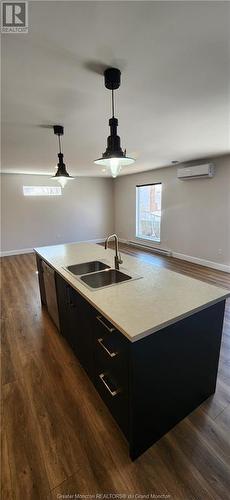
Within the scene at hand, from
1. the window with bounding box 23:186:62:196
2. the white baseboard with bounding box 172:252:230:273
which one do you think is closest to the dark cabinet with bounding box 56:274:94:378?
the white baseboard with bounding box 172:252:230:273

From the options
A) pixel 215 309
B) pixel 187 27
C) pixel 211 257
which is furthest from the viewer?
pixel 211 257

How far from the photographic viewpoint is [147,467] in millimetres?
1237

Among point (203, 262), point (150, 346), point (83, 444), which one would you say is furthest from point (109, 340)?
point (203, 262)

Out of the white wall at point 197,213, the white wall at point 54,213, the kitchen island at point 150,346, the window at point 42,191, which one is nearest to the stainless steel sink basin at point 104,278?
the kitchen island at point 150,346

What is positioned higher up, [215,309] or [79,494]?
[215,309]

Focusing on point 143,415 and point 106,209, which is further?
point 106,209

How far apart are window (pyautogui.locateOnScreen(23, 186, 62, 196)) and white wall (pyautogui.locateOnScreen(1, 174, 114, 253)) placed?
9 centimetres

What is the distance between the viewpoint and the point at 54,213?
21.6 ft

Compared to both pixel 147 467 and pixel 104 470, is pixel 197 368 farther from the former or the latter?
pixel 104 470

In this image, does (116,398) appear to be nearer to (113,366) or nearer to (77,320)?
(113,366)

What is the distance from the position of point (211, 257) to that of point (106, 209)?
13.5 feet

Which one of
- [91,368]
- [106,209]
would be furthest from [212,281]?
[106,209]

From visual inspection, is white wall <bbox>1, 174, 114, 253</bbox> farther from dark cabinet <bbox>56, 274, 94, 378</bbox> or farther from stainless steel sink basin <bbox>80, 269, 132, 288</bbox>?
stainless steel sink basin <bbox>80, 269, 132, 288</bbox>

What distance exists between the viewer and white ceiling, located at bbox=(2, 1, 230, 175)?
996 mm
